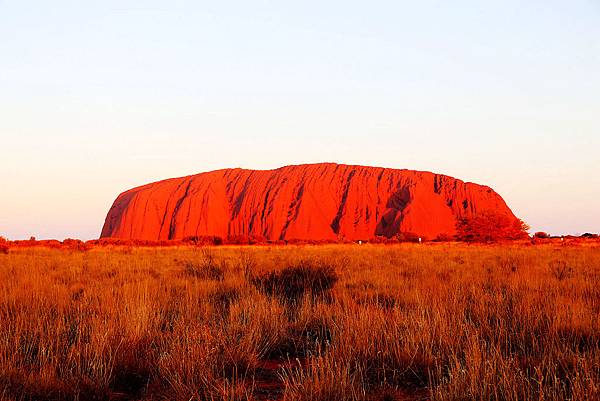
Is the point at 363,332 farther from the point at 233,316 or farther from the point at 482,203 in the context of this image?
the point at 482,203

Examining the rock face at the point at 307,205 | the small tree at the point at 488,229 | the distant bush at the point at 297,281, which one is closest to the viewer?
the distant bush at the point at 297,281

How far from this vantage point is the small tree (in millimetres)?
36875

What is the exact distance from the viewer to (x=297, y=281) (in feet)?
30.1

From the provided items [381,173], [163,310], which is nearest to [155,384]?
[163,310]

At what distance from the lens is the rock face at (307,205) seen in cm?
6000

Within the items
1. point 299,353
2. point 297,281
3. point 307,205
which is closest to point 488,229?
point 307,205

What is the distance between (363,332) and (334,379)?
4.12 feet

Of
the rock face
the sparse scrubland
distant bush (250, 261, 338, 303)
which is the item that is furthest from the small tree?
the sparse scrubland

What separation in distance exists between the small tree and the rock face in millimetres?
16582

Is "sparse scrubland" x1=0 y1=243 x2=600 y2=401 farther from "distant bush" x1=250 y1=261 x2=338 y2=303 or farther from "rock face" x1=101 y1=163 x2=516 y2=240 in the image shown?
"rock face" x1=101 y1=163 x2=516 y2=240

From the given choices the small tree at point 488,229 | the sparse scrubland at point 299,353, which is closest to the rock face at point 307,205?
the small tree at point 488,229

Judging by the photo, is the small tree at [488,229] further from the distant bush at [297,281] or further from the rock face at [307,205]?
the distant bush at [297,281]

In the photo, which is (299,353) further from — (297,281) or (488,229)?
(488,229)

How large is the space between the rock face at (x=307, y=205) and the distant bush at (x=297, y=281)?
47.0 m
